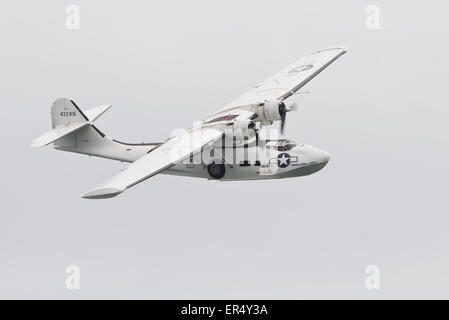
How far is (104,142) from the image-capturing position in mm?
56250

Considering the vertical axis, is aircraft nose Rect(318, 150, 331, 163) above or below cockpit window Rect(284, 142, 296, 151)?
below

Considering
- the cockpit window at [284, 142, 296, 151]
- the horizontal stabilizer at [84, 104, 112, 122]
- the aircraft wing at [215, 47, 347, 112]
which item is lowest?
the cockpit window at [284, 142, 296, 151]

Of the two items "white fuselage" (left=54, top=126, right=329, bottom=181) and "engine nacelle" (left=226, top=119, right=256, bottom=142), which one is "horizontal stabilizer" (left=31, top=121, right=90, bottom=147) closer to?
"white fuselage" (left=54, top=126, right=329, bottom=181)

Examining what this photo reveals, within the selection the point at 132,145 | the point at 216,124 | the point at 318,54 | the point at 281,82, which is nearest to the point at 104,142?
the point at 132,145

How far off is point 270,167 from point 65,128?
11940 mm

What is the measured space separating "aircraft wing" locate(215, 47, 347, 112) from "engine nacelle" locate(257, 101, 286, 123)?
4.12 feet

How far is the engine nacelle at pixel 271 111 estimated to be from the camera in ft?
185

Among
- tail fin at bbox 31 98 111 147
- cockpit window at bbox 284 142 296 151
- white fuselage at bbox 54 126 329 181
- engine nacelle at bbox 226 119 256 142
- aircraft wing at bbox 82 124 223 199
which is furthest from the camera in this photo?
tail fin at bbox 31 98 111 147

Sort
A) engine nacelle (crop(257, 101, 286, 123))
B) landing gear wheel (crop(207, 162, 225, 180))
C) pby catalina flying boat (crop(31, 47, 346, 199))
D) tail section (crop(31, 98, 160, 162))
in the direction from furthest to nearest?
1. engine nacelle (crop(257, 101, 286, 123))
2. tail section (crop(31, 98, 160, 162))
3. landing gear wheel (crop(207, 162, 225, 180))
4. pby catalina flying boat (crop(31, 47, 346, 199))

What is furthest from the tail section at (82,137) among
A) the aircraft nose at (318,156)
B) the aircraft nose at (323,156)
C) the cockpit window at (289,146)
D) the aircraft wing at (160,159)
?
the aircraft nose at (323,156)

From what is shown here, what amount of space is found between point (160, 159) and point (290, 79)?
48.2 ft

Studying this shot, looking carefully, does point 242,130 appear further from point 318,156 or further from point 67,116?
point 67,116

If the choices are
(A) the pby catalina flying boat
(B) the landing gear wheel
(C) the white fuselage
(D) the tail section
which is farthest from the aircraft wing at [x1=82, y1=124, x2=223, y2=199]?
(D) the tail section

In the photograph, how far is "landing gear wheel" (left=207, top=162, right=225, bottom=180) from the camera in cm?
5278
